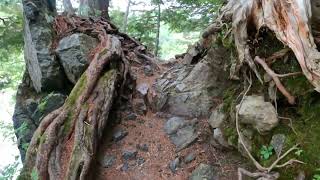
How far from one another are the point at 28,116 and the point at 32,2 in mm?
2484

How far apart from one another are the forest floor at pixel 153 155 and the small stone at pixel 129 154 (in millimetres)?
17

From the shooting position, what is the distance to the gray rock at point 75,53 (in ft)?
20.9

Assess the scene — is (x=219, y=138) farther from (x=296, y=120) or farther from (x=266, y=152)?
(x=296, y=120)

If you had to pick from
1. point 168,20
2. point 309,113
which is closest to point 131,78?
point 309,113

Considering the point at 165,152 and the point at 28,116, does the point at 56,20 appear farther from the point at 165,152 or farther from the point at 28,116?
the point at 165,152

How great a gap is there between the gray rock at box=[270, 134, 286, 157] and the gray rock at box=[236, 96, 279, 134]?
13cm

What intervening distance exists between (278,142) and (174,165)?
1.66 meters

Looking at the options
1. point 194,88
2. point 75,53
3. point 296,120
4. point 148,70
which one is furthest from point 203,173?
point 148,70

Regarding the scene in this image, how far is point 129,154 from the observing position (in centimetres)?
516

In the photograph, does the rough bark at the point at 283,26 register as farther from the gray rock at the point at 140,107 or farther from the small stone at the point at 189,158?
the gray rock at the point at 140,107

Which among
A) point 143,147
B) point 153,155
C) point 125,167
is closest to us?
point 125,167

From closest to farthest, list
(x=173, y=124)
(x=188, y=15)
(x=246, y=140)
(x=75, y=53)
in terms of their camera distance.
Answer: (x=246, y=140) → (x=173, y=124) → (x=75, y=53) → (x=188, y=15)

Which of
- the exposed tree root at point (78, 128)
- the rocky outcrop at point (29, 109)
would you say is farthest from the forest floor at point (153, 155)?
the rocky outcrop at point (29, 109)

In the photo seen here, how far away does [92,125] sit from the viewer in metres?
4.79
